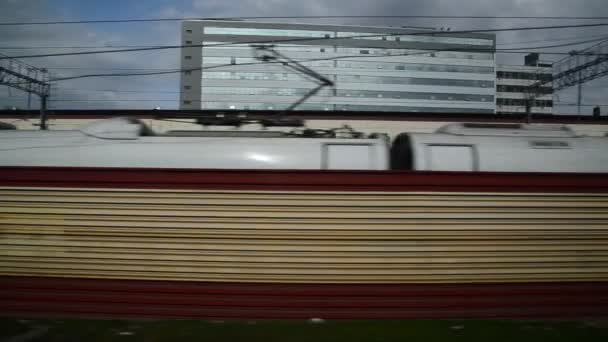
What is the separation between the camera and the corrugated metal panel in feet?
17.6

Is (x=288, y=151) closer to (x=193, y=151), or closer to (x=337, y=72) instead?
(x=193, y=151)

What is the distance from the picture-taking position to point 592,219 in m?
5.58

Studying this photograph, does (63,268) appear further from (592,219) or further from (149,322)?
(592,219)

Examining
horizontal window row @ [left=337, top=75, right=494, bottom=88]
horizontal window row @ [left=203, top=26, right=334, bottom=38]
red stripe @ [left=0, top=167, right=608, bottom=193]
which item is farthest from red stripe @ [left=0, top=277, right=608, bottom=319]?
horizontal window row @ [left=337, top=75, right=494, bottom=88]

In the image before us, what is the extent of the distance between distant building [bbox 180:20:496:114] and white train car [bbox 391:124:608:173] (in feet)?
33.2

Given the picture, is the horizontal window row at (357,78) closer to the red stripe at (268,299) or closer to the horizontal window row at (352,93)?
the horizontal window row at (352,93)

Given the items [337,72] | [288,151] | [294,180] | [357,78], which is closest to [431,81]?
[357,78]

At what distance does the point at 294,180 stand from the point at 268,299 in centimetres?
146

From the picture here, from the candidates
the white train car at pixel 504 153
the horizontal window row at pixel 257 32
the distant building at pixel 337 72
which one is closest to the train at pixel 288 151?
the white train car at pixel 504 153

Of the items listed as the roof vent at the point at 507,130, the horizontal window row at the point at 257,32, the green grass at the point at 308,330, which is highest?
the horizontal window row at the point at 257,32

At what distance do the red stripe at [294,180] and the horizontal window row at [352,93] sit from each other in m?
6.17

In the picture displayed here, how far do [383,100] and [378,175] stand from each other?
111 ft

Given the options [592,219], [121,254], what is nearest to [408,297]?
[592,219]

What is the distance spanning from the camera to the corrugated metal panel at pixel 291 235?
535 centimetres
